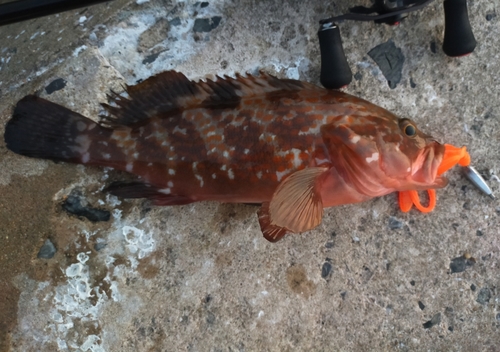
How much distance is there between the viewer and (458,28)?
2.24 metres

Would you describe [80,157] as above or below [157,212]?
above

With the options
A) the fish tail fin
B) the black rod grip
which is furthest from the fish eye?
the black rod grip

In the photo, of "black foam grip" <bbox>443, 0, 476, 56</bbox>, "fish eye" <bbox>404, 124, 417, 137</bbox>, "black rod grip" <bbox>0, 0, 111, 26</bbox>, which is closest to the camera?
"black rod grip" <bbox>0, 0, 111, 26</bbox>

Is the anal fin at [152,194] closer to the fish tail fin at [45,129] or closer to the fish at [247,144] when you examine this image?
the fish at [247,144]

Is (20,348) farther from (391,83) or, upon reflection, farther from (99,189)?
(391,83)

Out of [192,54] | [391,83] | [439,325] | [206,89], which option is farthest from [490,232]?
[192,54]

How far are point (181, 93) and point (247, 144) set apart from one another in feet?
1.53

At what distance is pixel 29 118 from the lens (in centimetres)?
219

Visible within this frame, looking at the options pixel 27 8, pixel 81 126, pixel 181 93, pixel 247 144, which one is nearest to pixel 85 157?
pixel 81 126

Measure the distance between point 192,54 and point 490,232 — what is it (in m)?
2.01

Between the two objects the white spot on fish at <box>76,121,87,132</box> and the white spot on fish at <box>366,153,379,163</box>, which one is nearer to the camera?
the white spot on fish at <box>366,153,379,163</box>

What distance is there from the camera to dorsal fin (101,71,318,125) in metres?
2.11

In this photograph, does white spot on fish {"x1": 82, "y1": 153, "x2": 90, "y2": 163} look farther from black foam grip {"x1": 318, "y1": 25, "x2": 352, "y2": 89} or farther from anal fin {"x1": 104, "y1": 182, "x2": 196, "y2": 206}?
black foam grip {"x1": 318, "y1": 25, "x2": 352, "y2": 89}

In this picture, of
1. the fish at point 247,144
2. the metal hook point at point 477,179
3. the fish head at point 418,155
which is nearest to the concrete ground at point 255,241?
the metal hook point at point 477,179
